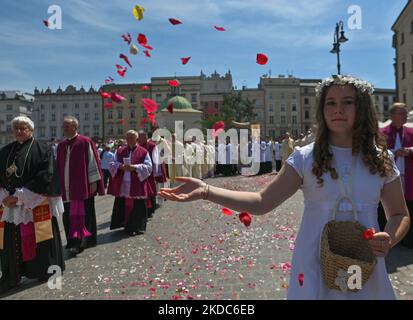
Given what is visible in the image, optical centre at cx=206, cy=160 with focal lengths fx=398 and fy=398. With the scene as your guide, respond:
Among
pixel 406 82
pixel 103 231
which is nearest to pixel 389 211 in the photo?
pixel 103 231

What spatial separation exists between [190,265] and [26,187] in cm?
259

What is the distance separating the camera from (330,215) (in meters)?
2.20

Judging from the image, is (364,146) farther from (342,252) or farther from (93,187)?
(93,187)

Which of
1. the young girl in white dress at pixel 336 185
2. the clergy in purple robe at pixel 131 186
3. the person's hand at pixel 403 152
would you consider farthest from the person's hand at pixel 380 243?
the clergy in purple robe at pixel 131 186

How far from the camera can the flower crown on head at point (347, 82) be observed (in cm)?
226

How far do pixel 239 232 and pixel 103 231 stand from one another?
10.2ft

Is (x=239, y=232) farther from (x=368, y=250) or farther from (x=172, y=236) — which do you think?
(x=368, y=250)

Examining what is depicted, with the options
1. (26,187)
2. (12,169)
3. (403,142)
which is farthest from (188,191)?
(403,142)

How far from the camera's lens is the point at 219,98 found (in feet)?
309

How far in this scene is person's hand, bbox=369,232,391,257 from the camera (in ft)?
6.53

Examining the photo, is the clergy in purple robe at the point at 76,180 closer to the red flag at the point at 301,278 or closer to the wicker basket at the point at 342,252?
the red flag at the point at 301,278

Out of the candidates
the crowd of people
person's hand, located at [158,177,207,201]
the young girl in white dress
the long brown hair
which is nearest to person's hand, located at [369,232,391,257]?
the crowd of people

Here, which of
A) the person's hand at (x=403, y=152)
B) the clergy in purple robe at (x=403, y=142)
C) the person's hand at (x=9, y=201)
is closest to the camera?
the person's hand at (x=9, y=201)

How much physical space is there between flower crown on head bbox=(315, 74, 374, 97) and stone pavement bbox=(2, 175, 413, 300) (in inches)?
117
